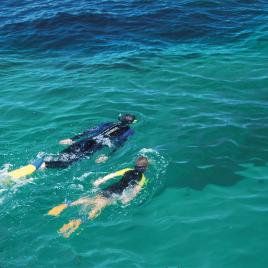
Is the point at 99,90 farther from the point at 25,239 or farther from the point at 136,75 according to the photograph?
the point at 25,239

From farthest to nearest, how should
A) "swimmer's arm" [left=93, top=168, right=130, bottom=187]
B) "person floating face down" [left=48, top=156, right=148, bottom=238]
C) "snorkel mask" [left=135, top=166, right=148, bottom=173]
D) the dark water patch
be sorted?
the dark water patch
"snorkel mask" [left=135, top=166, right=148, bottom=173]
"swimmer's arm" [left=93, top=168, right=130, bottom=187]
"person floating face down" [left=48, top=156, right=148, bottom=238]

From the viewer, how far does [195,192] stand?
39.0ft

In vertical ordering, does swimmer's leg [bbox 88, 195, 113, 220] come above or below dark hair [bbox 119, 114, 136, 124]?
below


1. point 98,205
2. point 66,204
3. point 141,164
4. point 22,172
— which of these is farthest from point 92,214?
point 22,172

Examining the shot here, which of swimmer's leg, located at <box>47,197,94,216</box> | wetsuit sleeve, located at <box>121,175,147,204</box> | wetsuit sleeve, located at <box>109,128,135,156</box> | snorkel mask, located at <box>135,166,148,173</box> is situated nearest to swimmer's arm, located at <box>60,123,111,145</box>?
wetsuit sleeve, located at <box>109,128,135,156</box>

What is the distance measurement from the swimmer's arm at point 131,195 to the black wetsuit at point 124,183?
0.11 m

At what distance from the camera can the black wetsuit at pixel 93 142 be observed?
12.9 m

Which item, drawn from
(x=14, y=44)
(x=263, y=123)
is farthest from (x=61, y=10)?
(x=263, y=123)

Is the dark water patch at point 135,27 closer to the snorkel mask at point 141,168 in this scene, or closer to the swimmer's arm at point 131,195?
the snorkel mask at point 141,168

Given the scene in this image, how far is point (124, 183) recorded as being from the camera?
1170 centimetres

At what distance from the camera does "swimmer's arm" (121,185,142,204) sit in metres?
11.4

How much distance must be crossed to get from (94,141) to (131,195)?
266 centimetres

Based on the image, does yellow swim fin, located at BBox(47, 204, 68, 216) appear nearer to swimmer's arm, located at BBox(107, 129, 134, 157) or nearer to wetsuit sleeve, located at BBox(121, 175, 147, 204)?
wetsuit sleeve, located at BBox(121, 175, 147, 204)

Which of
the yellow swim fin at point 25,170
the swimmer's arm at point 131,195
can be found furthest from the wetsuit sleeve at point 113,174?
the yellow swim fin at point 25,170
